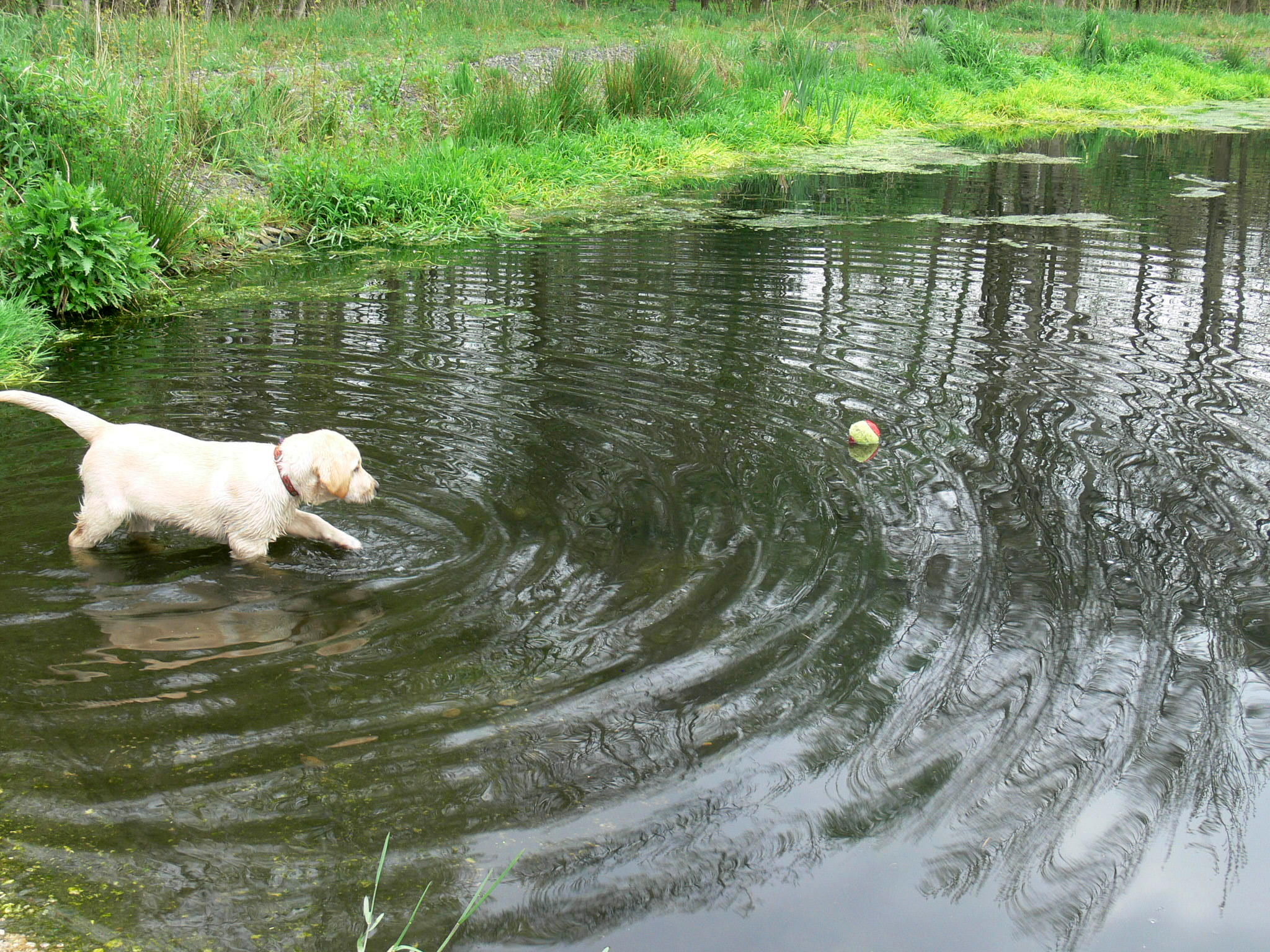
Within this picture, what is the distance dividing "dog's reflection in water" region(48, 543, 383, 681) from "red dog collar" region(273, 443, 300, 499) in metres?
0.33

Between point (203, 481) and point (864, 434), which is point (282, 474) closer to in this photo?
point (203, 481)

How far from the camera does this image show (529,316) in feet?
25.7

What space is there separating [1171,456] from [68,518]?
5.18 m

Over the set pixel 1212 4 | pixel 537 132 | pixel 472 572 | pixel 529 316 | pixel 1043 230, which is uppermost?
pixel 1212 4

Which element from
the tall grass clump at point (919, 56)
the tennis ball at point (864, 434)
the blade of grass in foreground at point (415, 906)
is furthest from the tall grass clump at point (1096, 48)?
the blade of grass in foreground at point (415, 906)

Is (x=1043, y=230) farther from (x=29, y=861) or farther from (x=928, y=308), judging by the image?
(x=29, y=861)

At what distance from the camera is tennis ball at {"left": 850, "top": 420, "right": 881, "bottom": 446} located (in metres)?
5.49

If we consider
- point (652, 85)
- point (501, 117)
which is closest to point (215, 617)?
point (501, 117)

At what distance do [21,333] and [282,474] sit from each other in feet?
12.8

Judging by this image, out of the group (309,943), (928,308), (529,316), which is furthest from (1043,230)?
(309,943)

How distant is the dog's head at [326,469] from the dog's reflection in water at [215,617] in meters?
0.36

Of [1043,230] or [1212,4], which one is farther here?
[1212,4]

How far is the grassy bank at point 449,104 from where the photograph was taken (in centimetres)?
915

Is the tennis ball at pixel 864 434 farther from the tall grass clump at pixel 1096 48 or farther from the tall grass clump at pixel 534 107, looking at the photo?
the tall grass clump at pixel 1096 48
